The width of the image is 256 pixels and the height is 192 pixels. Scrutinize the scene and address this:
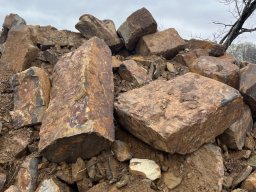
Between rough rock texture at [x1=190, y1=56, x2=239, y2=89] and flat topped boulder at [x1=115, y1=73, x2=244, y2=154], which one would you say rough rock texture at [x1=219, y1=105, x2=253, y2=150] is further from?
rough rock texture at [x1=190, y1=56, x2=239, y2=89]

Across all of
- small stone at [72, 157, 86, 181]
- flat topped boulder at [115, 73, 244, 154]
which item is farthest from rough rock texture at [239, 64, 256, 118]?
small stone at [72, 157, 86, 181]

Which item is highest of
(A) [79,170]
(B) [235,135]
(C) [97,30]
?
(C) [97,30]

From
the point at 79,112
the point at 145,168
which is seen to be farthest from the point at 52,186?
the point at 145,168

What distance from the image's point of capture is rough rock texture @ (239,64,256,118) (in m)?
4.51

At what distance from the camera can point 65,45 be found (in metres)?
5.84

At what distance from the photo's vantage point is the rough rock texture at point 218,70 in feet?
15.5

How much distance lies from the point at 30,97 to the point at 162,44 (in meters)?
2.37

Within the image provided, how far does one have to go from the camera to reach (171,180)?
359 cm

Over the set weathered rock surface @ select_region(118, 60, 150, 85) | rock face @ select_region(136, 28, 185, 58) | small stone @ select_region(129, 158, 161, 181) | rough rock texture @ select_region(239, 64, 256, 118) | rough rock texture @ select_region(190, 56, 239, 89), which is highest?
rock face @ select_region(136, 28, 185, 58)

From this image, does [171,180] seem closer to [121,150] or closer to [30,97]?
[121,150]

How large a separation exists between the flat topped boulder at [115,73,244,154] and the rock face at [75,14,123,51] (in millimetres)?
1908

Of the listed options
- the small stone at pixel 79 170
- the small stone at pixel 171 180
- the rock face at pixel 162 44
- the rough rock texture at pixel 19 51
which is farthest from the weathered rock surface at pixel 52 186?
the rock face at pixel 162 44

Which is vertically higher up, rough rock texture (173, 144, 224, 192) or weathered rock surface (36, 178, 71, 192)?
weathered rock surface (36, 178, 71, 192)

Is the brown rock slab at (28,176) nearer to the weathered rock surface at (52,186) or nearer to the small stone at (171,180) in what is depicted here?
the weathered rock surface at (52,186)
